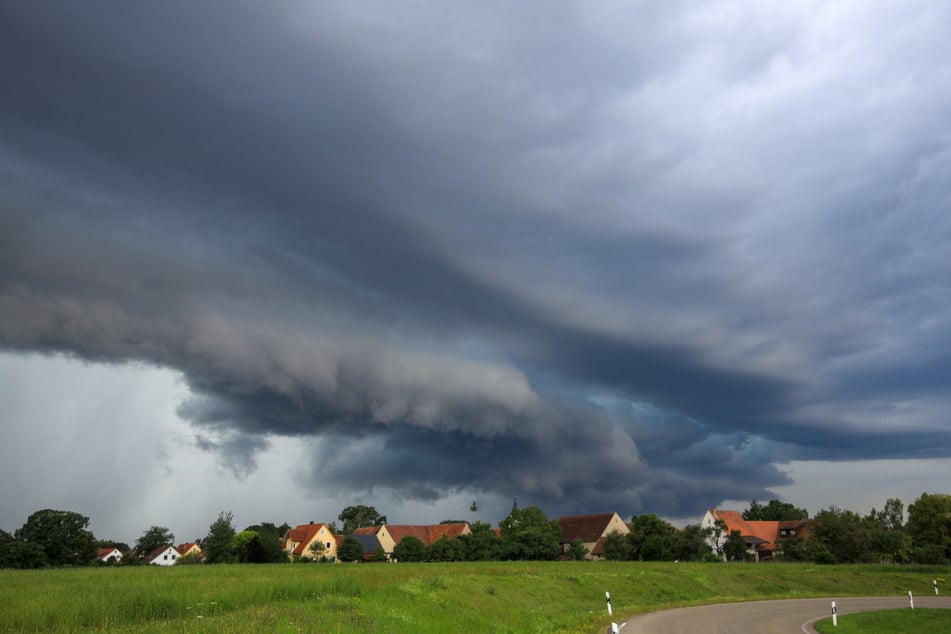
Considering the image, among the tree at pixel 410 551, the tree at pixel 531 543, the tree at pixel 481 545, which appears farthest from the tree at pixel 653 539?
the tree at pixel 410 551

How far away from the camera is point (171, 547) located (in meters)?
153

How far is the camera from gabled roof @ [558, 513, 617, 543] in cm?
11819

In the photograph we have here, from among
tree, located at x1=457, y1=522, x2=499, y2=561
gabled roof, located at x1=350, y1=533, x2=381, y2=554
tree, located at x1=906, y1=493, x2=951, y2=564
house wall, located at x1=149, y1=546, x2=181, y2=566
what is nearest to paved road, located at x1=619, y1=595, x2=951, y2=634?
tree, located at x1=457, y1=522, x2=499, y2=561

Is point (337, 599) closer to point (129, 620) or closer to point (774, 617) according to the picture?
point (129, 620)

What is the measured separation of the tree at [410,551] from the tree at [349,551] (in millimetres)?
7667

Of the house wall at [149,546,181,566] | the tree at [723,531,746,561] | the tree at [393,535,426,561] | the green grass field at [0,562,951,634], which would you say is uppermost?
the green grass field at [0,562,951,634]

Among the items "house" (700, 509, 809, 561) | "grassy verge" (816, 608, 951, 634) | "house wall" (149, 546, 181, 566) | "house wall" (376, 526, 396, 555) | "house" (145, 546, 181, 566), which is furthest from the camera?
"house wall" (149, 546, 181, 566)

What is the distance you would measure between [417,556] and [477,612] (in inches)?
2229

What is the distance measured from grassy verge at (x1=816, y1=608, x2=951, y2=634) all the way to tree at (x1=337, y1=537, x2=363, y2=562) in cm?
6797

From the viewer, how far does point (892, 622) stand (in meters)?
35.7

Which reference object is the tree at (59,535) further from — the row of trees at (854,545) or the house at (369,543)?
the row of trees at (854,545)

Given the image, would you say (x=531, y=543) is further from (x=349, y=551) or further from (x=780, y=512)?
(x=780, y=512)

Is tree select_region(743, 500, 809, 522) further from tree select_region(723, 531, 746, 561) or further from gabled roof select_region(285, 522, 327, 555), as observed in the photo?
gabled roof select_region(285, 522, 327, 555)

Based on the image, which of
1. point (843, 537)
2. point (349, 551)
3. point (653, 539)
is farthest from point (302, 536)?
point (843, 537)
